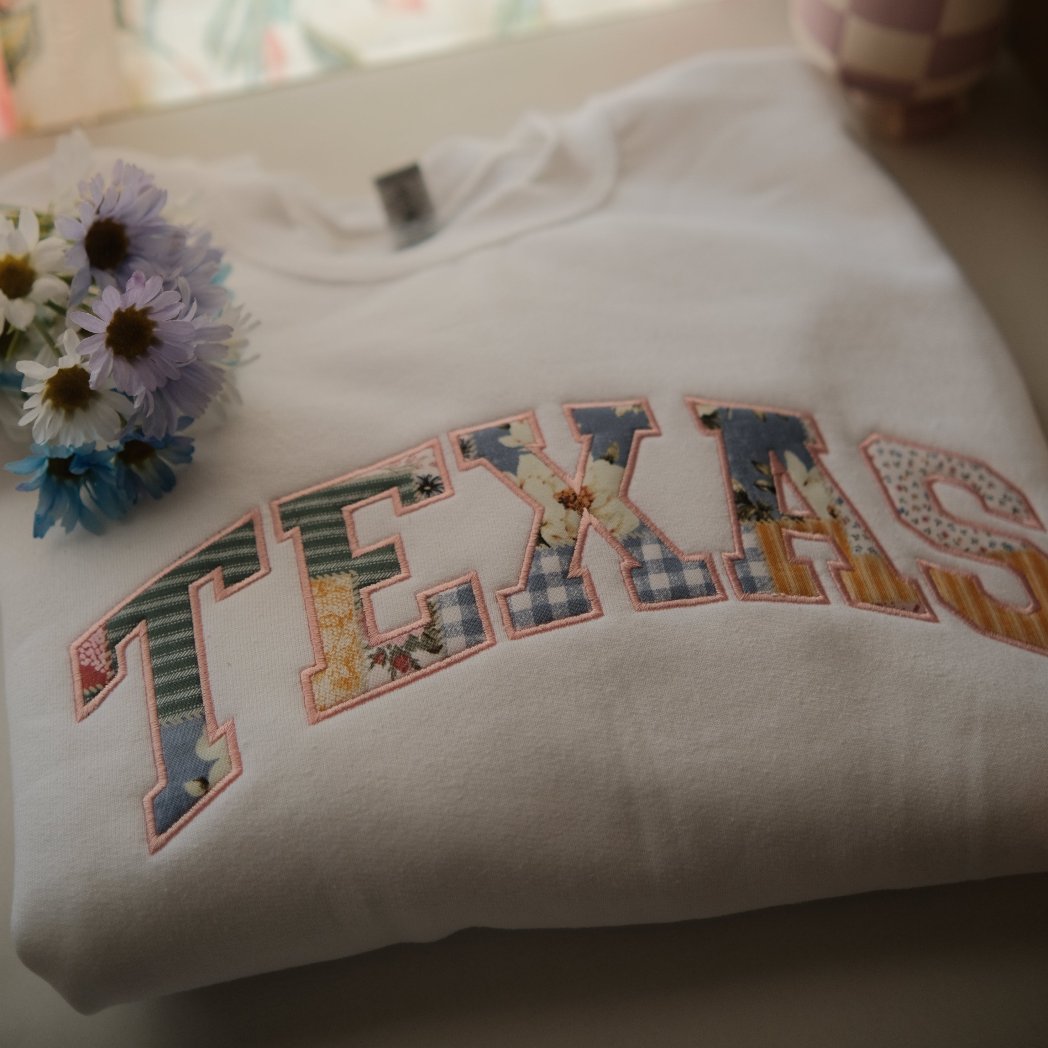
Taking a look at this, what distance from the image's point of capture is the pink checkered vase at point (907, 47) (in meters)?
0.99

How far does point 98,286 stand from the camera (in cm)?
A: 70

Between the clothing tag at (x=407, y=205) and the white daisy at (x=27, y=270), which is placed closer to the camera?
the white daisy at (x=27, y=270)

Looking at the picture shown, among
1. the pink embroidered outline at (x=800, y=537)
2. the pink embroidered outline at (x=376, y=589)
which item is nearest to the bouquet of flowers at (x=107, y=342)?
the pink embroidered outline at (x=376, y=589)

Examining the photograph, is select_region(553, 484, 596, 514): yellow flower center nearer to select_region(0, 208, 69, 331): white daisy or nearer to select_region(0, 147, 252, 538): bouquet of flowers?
select_region(0, 147, 252, 538): bouquet of flowers

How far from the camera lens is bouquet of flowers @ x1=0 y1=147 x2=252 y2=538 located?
66 centimetres

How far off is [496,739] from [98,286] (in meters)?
0.38

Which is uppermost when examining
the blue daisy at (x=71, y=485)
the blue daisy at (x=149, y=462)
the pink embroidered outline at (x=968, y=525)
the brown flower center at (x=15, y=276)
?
the brown flower center at (x=15, y=276)

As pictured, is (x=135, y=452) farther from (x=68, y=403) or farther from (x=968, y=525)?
(x=968, y=525)

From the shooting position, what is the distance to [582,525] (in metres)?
0.73

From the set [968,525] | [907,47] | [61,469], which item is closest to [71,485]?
[61,469]

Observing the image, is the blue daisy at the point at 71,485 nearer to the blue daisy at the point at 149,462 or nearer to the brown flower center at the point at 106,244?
the blue daisy at the point at 149,462

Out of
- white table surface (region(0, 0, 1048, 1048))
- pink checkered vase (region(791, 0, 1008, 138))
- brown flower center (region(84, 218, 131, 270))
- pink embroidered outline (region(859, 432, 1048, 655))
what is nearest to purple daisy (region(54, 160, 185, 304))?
brown flower center (region(84, 218, 131, 270))

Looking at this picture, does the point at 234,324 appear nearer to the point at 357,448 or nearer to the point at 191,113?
the point at 357,448

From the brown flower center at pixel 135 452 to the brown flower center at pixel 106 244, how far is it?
0.11 metres
